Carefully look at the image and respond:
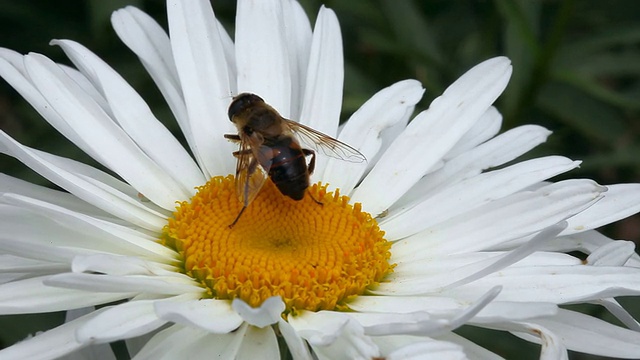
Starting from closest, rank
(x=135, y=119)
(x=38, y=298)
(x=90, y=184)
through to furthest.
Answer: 1. (x=38, y=298)
2. (x=90, y=184)
3. (x=135, y=119)

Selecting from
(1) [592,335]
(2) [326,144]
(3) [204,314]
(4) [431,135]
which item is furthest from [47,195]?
(1) [592,335]

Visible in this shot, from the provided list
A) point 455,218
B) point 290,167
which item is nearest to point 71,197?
point 290,167

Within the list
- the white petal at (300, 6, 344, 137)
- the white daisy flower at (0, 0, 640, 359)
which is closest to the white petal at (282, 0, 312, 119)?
the white daisy flower at (0, 0, 640, 359)

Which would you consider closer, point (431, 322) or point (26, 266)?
point (431, 322)

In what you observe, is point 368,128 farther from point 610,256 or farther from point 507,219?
point 610,256

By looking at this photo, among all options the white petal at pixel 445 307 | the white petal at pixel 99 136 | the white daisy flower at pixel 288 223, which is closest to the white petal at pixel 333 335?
the white daisy flower at pixel 288 223

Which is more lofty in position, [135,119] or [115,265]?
[135,119]
